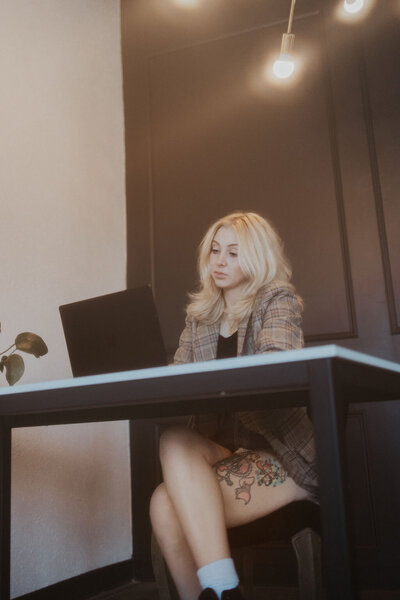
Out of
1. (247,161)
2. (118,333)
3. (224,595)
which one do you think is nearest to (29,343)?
(118,333)

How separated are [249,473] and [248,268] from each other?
646 mm

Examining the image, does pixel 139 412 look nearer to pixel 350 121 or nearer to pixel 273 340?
pixel 273 340

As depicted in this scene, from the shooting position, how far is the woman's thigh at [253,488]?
128 centimetres

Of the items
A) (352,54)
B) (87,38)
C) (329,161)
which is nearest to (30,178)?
(87,38)

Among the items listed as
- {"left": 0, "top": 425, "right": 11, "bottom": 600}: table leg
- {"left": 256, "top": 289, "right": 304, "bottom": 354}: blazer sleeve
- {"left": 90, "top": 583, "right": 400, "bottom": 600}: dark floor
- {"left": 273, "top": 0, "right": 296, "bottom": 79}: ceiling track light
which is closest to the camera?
{"left": 0, "top": 425, "right": 11, "bottom": 600}: table leg

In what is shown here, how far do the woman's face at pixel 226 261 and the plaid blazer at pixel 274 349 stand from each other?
0.11 meters

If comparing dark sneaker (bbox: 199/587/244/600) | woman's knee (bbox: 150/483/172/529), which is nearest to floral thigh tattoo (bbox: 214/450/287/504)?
woman's knee (bbox: 150/483/172/529)

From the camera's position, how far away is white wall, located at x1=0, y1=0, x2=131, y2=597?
1.94 meters

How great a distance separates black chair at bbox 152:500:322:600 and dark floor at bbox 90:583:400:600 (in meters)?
0.65

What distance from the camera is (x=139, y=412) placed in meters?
1.24

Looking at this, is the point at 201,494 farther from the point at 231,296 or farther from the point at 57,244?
the point at 57,244

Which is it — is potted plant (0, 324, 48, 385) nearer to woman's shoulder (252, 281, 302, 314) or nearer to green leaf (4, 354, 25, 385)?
green leaf (4, 354, 25, 385)

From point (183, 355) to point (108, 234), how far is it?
37.4 inches

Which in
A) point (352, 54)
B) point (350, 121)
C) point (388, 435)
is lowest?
point (388, 435)
